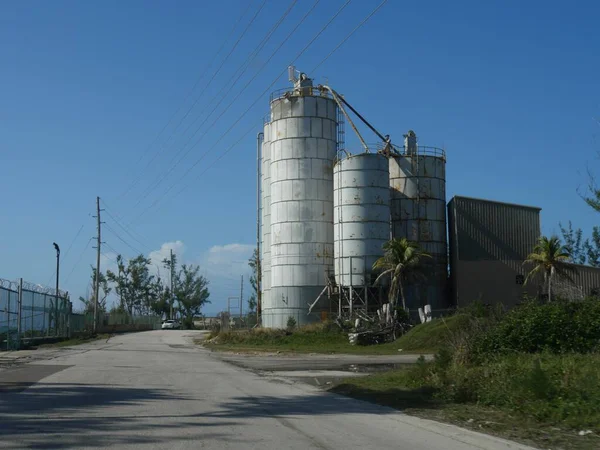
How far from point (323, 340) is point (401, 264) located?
288 inches

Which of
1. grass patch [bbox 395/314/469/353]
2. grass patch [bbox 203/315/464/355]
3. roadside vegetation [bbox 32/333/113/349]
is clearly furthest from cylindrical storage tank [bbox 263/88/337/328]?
roadside vegetation [bbox 32/333/113/349]

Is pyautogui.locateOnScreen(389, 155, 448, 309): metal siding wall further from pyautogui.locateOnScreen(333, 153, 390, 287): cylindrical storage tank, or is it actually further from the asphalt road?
the asphalt road

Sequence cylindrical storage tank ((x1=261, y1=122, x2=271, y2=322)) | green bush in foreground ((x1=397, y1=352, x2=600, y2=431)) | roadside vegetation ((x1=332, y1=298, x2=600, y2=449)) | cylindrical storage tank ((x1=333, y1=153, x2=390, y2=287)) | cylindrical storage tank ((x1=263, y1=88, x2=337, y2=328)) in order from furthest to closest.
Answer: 1. cylindrical storage tank ((x1=261, y1=122, x2=271, y2=322))
2. cylindrical storage tank ((x1=263, y1=88, x2=337, y2=328))
3. cylindrical storage tank ((x1=333, y1=153, x2=390, y2=287))
4. green bush in foreground ((x1=397, y1=352, x2=600, y2=431))
5. roadside vegetation ((x1=332, y1=298, x2=600, y2=449))

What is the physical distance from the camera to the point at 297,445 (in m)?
9.80

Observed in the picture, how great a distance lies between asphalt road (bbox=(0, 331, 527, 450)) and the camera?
32.8 feet

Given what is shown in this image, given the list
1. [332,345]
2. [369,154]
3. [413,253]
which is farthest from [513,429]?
[369,154]

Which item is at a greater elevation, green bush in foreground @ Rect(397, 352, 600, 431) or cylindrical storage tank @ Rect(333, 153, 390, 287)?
cylindrical storage tank @ Rect(333, 153, 390, 287)

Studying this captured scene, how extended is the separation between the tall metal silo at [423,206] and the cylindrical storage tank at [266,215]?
10.7 metres

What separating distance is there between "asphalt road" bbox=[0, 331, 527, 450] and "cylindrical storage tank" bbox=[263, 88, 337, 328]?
32.0m

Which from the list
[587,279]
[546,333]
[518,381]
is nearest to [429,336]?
[587,279]

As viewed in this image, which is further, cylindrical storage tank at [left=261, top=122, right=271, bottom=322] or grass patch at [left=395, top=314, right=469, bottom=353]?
cylindrical storage tank at [left=261, top=122, right=271, bottom=322]

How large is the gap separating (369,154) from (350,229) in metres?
5.61

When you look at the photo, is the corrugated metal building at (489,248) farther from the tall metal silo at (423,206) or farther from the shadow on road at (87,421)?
the shadow on road at (87,421)

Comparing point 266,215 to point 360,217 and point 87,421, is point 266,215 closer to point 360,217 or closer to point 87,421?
point 360,217
